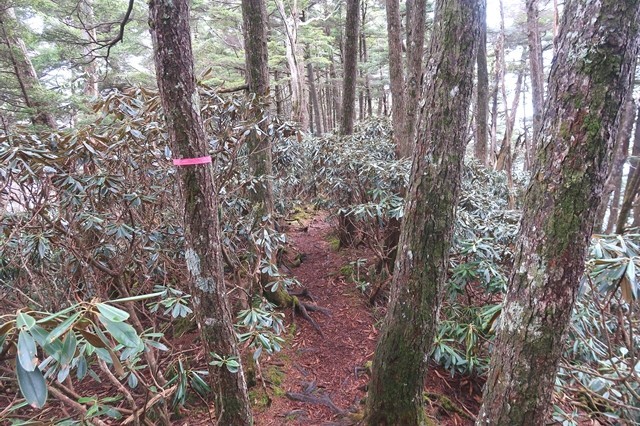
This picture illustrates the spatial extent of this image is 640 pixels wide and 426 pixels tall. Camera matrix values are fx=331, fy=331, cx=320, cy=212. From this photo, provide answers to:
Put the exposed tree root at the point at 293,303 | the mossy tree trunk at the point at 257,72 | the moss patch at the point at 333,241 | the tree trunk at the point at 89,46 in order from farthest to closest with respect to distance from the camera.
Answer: the moss patch at the point at 333,241
the exposed tree root at the point at 293,303
the mossy tree trunk at the point at 257,72
the tree trunk at the point at 89,46

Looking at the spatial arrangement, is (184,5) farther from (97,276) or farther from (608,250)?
(608,250)

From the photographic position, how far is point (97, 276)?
3004mm

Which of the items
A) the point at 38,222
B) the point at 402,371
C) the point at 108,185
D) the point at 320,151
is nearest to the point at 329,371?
the point at 402,371

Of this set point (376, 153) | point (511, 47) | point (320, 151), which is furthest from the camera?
point (511, 47)

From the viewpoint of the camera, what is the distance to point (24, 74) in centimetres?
628

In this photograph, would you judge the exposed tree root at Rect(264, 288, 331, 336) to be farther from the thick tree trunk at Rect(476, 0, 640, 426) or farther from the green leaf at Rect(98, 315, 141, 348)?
the green leaf at Rect(98, 315, 141, 348)

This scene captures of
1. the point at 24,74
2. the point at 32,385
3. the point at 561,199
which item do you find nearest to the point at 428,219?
the point at 561,199

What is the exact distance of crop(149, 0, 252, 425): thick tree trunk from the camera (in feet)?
5.36

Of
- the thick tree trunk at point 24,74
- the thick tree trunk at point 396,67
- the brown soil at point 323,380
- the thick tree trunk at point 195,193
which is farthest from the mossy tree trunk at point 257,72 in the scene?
the thick tree trunk at point 24,74

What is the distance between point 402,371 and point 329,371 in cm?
133

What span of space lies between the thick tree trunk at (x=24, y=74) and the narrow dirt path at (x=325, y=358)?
18.9 ft

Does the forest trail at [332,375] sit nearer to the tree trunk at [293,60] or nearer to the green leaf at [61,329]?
the green leaf at [61,329]

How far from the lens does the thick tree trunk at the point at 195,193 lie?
64.3 inches

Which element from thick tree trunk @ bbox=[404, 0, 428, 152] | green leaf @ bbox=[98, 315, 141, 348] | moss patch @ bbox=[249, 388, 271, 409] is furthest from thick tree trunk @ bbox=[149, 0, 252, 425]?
thick tree trunk @ bbox=[404, 0, 428, 152]
